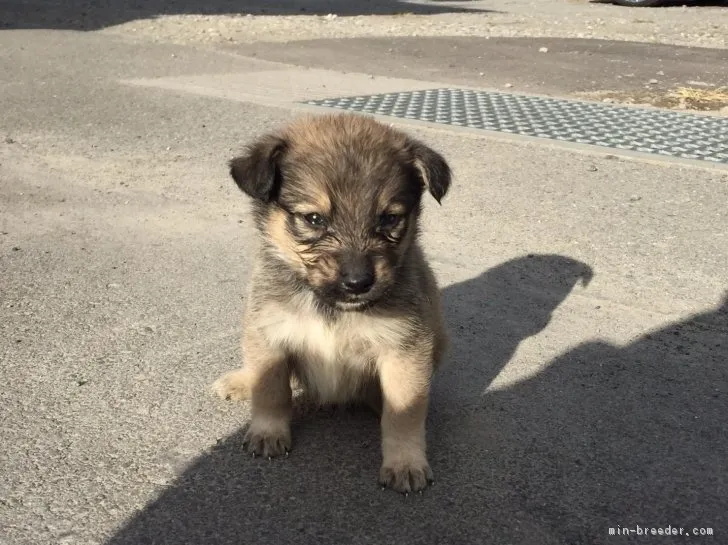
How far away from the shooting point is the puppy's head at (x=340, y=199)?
2.90 meters

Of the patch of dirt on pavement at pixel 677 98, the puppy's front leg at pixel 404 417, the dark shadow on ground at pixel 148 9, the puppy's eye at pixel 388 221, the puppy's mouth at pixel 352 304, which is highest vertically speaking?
the puppy's eye at pixel 388 221

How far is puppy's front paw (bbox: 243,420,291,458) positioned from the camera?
124 inches

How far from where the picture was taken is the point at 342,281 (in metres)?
2.83

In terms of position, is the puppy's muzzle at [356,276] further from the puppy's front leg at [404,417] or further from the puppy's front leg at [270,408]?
the puppy's front leg at [270,408]

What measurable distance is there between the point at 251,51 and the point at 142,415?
37.2 feet

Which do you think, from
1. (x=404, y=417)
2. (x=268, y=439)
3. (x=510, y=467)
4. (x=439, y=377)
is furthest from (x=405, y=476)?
(x=439, y=377)

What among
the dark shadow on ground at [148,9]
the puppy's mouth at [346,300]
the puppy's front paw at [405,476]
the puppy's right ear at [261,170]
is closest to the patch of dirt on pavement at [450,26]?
the dark shadow on ground at [148,9]

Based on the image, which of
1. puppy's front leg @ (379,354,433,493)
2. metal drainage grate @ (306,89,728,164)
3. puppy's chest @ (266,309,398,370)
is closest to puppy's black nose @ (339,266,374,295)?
puppy's chest @ (266,309,398,370)

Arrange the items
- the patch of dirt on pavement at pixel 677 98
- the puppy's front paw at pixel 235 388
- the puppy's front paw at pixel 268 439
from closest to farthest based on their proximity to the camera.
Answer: the puppy's front paw at pixel 268 439, the puppy's front paw at pixel 235 388, the patch of dirt on pavement at pixel 677 98

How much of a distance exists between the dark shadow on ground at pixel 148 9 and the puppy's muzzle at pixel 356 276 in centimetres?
1500

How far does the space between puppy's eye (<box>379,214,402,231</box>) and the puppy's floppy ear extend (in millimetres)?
246

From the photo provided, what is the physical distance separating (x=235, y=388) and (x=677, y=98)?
8.12 meters

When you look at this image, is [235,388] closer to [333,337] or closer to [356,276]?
[333,337]

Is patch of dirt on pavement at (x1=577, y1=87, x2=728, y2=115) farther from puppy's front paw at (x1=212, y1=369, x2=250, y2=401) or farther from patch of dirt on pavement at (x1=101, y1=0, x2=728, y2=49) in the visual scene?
puppy's front paw at (x1=212, y1=369, x2=250, y2=401)
